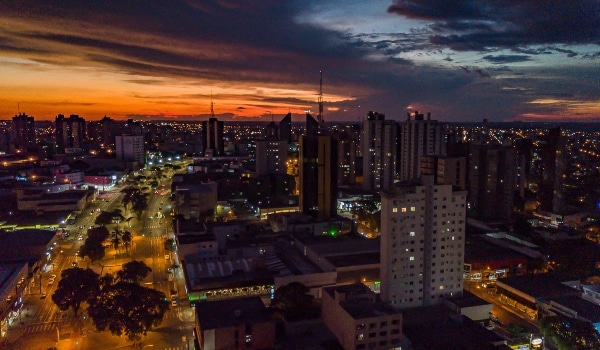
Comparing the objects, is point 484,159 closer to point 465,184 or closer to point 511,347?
point 465,184

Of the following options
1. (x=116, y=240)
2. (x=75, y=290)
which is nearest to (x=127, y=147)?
(x=116, y=240)

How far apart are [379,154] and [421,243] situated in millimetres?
28986

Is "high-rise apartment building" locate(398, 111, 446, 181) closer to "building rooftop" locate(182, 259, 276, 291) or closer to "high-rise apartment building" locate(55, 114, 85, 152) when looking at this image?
"building rooftop" locate(182, 259, 276, 291)

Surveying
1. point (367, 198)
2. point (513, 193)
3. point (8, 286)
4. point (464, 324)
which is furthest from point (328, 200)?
point (8, 286)

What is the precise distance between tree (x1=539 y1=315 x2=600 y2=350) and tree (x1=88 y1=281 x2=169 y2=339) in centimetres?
1513

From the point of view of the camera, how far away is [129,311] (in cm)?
1817

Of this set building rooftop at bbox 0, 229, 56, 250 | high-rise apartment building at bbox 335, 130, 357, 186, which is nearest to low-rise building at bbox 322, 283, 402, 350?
building rooftop at bbox 0, 229, 56, 250

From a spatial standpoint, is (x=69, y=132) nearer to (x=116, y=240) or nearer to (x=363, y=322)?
(x=116, y=240)

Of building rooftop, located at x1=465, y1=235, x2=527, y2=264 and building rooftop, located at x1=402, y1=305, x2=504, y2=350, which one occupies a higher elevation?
building rooftop, located at x1=465, y1=235, x2=527, y2=264

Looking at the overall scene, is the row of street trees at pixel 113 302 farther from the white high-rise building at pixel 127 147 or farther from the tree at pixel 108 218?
the white high-rise building at pixel 127 147

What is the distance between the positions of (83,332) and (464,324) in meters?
15.7

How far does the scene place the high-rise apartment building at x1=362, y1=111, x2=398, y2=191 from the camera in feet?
159

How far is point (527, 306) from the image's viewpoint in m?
21.3

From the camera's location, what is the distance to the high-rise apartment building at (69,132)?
9162 cm
